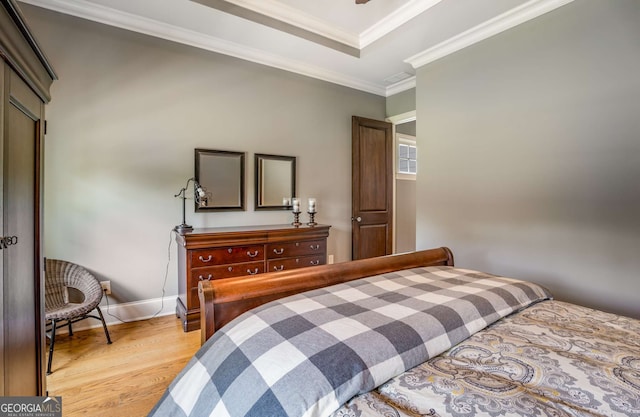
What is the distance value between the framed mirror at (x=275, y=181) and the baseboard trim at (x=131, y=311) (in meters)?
1.28

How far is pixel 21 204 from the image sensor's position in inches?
42.8

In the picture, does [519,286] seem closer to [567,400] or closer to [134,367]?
[567,400]

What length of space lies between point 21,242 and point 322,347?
1142 mm

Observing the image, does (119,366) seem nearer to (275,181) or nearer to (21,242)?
(21,242)

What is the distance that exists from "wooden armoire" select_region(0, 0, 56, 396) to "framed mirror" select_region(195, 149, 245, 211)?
1.61m

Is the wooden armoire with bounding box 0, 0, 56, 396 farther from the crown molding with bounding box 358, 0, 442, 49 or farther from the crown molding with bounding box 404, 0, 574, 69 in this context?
the crown molding with bounding box 404, 0, 574, 69

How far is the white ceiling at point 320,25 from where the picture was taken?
2422 mm

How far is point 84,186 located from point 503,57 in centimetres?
370

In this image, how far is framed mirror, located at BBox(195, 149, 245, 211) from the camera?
9.61 feet

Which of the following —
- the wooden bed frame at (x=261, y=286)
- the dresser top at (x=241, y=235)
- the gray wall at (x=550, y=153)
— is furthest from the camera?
the dresser top at (x=241, y=235)

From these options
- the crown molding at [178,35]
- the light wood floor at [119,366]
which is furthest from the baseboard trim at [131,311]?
the crown molding at [178,35]

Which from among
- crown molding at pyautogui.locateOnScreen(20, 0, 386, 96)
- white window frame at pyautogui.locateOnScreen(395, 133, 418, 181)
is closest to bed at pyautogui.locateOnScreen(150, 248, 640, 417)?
crown molding at pyautogui.locateOnScreen(20, 0, 386, 96)

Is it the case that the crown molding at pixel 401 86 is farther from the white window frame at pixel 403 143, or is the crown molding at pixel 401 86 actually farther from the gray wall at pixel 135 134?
the gray wall at pixel 135 134

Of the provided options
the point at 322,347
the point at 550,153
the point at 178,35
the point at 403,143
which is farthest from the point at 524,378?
the point at 403,143
